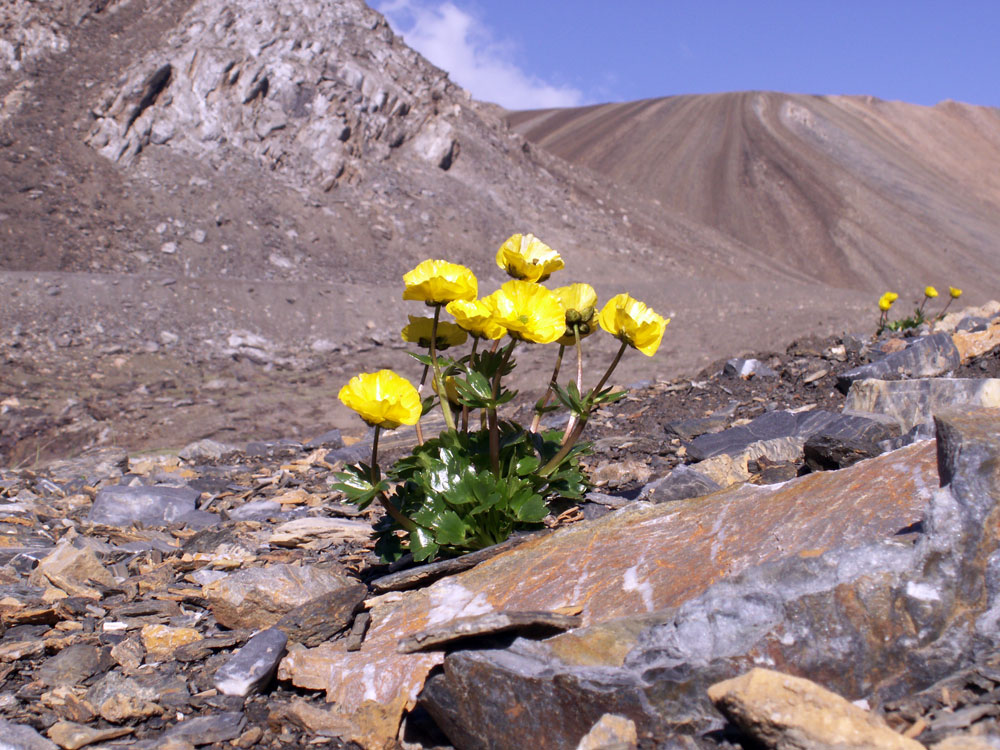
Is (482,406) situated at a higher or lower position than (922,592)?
higher

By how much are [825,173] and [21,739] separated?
95.6ft

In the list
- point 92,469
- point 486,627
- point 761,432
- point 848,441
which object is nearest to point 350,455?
point 92,469

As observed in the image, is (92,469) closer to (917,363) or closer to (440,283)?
(440,283)

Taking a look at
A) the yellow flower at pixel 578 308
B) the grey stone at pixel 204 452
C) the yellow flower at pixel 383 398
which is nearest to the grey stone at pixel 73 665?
the yellow flower at pixel 383 398

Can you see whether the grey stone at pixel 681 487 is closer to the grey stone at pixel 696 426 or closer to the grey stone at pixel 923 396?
the grey stone at pixel 923 396

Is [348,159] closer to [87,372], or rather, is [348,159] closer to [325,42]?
[325,42]

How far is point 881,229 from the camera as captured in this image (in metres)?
24.6

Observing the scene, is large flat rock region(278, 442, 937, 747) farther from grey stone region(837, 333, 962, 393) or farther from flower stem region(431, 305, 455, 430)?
grey stone region(837, 333, 962, 393)

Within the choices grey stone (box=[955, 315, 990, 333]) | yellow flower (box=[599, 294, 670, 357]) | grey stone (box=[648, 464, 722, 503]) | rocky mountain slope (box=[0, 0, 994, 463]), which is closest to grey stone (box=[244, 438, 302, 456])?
rocky mountain slope (box=[0, 0, 994, 463])

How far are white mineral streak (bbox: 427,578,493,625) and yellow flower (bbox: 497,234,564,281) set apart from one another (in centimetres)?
96

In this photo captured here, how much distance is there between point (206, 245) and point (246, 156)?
11.3ft

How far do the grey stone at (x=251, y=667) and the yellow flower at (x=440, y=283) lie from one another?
104 cm

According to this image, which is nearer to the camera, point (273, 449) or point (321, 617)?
point (321, 617)

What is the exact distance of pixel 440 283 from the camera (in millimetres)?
2119
